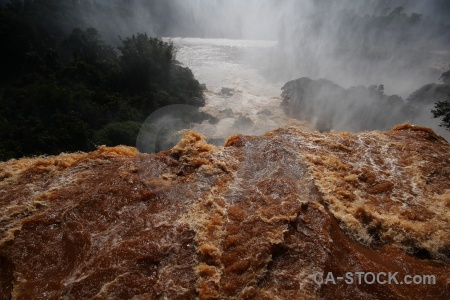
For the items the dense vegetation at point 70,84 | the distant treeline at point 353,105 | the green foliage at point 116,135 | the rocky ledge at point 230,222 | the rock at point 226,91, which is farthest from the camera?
the rock at point 226,91

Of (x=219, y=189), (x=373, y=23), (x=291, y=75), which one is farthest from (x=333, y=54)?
(x=219, y=189)

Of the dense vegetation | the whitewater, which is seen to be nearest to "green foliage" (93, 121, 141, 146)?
the dense vegetation

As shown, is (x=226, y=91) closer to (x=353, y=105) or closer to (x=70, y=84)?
(x=353, y=105)

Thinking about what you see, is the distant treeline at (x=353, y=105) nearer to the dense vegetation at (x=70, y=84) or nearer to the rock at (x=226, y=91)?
the rock at (x=226, y=91)

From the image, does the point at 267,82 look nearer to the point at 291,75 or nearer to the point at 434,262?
the point at 291,75

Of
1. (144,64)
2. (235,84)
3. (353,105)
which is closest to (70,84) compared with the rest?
(144,64)

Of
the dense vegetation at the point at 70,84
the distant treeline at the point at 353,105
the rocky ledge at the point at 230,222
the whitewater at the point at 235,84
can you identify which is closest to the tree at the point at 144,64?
the dense vegetation at the point at 70,84
